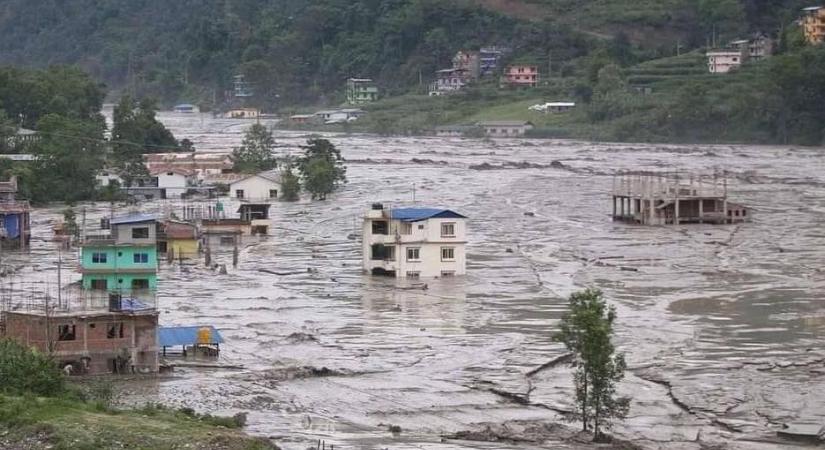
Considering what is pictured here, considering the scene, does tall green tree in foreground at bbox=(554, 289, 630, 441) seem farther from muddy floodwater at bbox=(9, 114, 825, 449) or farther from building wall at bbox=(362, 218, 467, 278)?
building wall at bbox=(362, 218, 467, 278)

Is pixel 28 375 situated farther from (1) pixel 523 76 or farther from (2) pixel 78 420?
(1) pixel 523 76

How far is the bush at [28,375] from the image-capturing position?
59.2 ft

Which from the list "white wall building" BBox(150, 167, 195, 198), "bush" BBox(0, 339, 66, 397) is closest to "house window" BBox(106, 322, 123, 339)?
"bush" BBox(0, 339, 66, 397)

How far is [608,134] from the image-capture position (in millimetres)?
77500

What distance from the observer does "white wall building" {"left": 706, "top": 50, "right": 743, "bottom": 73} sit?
83.0 m

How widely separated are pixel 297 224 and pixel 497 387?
20767 mm

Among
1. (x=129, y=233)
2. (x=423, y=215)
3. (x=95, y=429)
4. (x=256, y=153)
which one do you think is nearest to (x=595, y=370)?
(x=95, y=429)

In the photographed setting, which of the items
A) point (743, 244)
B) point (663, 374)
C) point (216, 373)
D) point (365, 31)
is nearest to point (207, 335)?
point (216, 373)

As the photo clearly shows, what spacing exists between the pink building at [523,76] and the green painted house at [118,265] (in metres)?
63.2

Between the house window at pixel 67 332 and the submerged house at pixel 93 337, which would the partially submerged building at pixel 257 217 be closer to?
the submerged house at pixel 93 337

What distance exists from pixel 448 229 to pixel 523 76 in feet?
200

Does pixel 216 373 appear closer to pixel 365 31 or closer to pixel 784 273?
pixel 784 273

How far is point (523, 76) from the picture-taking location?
9144cm

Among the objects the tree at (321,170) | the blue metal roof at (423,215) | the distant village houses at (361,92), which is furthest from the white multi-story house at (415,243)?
the distant village houses at (361,92)
